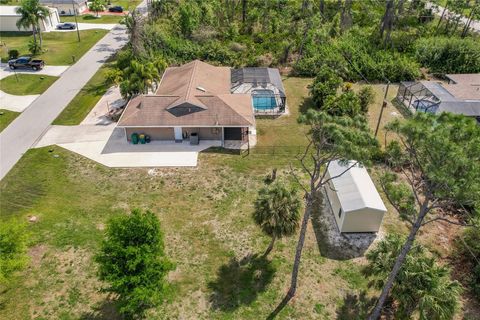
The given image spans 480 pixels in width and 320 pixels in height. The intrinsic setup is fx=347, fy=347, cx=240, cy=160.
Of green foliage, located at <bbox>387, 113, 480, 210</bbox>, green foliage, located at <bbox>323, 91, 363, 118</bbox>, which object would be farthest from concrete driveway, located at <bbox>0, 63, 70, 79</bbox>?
green foliage, located at <bbox>387, 113, 480, 210</bbox>

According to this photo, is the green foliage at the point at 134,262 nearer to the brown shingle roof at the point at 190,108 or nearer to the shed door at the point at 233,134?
the brown shingle roof at the point at 190,108

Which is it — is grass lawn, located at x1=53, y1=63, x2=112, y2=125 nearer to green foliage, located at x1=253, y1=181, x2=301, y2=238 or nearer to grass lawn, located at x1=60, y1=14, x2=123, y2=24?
green foliage, located at x1=253, y1=181, x2=301, y2=238

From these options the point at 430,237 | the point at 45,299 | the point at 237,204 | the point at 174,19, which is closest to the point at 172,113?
the point at 237,204

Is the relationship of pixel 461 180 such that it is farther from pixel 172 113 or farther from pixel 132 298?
pixel 172 113

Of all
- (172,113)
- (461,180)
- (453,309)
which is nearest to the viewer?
(461,180)

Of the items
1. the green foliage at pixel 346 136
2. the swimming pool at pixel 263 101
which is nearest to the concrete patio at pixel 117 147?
the swimming pool at pixel 263 101
